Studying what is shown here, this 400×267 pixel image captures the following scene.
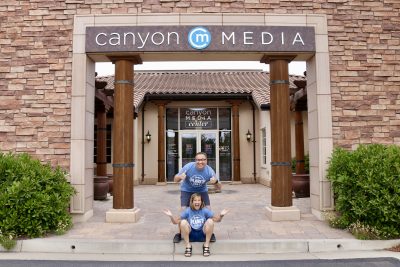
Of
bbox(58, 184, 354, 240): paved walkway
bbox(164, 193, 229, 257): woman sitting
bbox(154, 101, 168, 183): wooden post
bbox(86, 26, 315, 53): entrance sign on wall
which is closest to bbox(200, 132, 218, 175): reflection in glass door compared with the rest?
bbox(154, 101, 168, 183): wooden post

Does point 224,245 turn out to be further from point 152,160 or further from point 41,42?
point 152,160

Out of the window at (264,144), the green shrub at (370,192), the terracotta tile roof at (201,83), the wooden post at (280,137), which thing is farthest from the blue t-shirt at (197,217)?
the window at (264,144)

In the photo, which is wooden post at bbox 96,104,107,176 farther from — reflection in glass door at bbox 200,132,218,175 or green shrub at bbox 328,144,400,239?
green shrub at bbox 328,144,400,239

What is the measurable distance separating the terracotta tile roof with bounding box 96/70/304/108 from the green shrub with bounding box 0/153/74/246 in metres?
8.21

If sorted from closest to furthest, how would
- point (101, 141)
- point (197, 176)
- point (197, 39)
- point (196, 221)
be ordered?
point (196, 221) → point (197, 176) → point (197, 39) → point (101, 141)

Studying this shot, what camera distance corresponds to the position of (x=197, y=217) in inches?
202

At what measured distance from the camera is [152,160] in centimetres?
1549

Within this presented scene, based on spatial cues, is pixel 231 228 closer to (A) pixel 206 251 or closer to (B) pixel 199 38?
(A) pixel 206 251

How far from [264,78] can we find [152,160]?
8.29m

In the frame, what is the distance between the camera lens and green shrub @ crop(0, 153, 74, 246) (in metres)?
5.43

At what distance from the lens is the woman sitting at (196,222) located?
5.00 metres

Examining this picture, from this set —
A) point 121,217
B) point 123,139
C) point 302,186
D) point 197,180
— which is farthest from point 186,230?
point 302,186

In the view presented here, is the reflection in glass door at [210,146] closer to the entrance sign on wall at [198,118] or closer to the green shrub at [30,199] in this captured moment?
the entrance sign on wall at [198,118]

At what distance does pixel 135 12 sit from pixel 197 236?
462 centimetres
